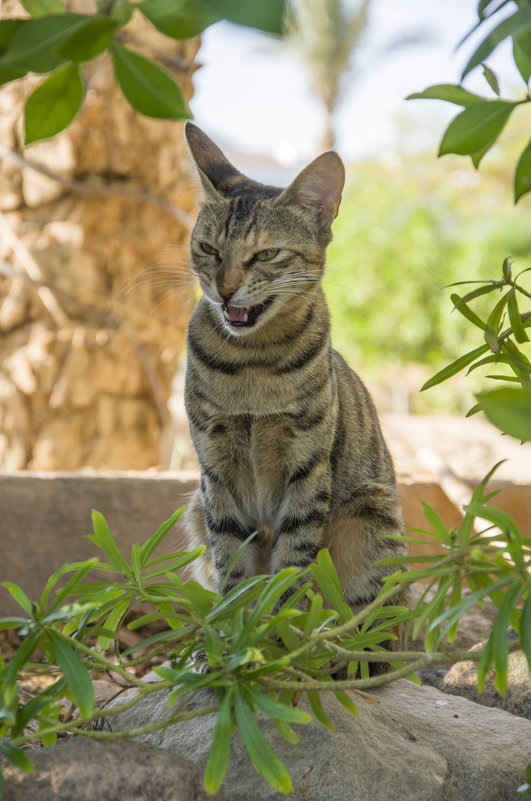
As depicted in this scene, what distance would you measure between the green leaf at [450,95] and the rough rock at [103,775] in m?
1.17

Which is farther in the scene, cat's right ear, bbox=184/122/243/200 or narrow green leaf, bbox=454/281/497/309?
cat's right ear, bbox=184/122/243/200

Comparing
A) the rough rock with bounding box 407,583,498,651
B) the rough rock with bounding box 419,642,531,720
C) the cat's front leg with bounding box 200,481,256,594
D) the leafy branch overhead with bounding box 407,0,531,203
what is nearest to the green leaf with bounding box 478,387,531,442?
the leafy branch overhead with bounding box 407,0,531,203

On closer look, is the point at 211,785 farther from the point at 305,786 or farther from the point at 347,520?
the point at 347,520

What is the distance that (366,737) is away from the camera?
1561 millimetres

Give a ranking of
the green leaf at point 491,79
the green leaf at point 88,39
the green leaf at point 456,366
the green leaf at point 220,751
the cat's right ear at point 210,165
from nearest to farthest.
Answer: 1. the green leaf at point 88,39
2. the green leaf at point 220,751
3. the green leaf at point 491,79
4. the green leaf at point 456,366
5. the cat's right ear at point 210,165

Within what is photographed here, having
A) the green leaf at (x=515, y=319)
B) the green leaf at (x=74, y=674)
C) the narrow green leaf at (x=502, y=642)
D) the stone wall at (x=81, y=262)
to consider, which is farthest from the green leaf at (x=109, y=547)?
the stone wall at (x=81, y=262)

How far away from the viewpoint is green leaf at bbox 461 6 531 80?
961 millimetres

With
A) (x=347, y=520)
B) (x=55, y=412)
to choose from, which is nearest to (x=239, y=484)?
(x=347, y=520)

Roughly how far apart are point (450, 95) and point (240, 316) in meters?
1.13

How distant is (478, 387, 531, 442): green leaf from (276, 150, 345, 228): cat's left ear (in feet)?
5.30

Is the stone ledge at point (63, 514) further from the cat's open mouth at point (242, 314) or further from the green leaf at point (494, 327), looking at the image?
the green leaf at point (494, 327)

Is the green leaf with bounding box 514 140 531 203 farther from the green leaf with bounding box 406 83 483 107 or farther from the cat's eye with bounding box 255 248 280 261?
the cat's eye with bounding box 255 248 280 261

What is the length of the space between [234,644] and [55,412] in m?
4.47

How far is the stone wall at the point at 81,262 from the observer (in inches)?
209
